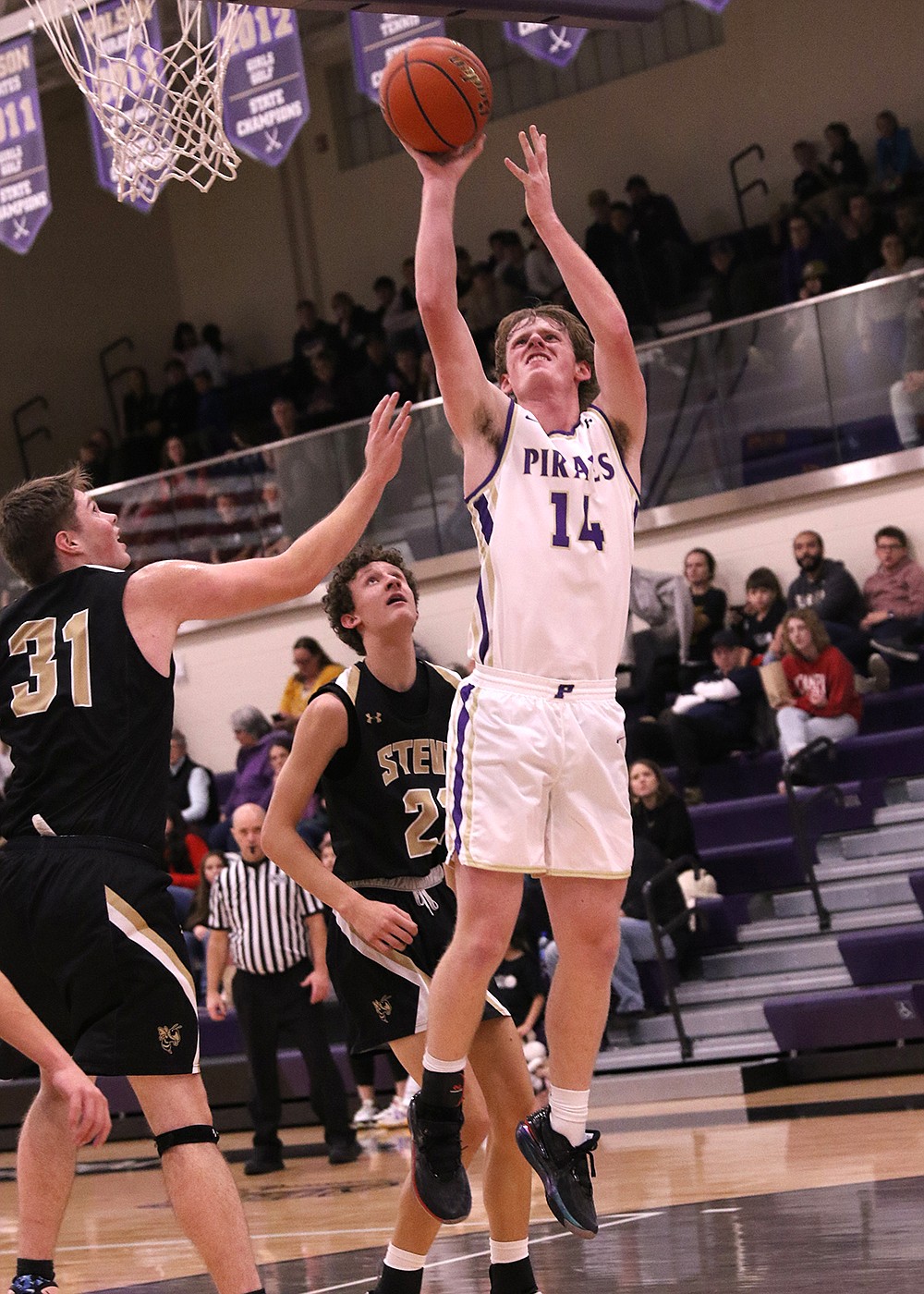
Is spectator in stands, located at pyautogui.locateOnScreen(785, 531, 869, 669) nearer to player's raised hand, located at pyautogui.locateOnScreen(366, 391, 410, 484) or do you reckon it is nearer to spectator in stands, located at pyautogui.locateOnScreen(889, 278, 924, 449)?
spectator in stands, located at pyautogui.locateOnScreen(889, 278, 924, 449)

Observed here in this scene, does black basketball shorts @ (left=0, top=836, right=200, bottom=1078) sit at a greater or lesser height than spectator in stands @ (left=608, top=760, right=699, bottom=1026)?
greater

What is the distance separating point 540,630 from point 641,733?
846cm

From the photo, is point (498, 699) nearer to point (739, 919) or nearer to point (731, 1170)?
point (731, 1170)

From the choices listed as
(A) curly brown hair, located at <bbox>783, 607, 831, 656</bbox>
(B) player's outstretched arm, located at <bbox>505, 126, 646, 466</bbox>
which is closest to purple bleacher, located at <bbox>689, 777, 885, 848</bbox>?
(A) curly brown hair, located at <bbox>783, 607, 831, 656</bbox>

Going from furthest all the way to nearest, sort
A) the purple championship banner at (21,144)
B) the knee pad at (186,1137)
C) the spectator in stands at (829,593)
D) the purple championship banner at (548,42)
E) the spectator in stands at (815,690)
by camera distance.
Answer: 1. the purple championship banner at (21,144)
2. the spectator in stands at (829,593)
3. the spectator in stands at (815,690)
4. the purple championship banner at (548,42)
5. the knee pad at (186,1137)

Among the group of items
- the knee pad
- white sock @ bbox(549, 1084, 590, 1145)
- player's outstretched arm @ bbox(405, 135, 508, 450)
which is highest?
player's outstretched arm @ bbox(405, 135, 508, 450)

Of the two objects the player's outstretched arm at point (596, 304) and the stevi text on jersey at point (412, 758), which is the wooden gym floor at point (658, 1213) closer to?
the stevi text on jersey at point (412, 758)

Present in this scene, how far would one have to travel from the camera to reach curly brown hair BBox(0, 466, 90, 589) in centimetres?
424

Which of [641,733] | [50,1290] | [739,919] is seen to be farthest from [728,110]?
[50,1290]

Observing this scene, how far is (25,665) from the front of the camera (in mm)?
4141

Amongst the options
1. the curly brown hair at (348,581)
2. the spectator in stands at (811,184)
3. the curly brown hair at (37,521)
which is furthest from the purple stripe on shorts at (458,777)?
the spectator in stands at (811,184)

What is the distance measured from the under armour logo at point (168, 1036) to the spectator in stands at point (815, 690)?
8191mm

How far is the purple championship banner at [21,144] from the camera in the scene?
514 inches

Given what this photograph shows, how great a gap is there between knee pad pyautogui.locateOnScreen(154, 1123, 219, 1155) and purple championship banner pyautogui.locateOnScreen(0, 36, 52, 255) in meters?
10.4
